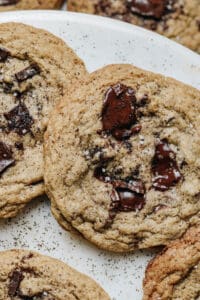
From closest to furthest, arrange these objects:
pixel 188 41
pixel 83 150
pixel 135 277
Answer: pixel 83 150
pixel 135 277
pixel 188 41

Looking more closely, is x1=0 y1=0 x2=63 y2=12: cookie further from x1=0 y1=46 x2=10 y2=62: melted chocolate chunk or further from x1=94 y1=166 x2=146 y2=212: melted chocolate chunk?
x1=94 y1=166 x2=146 y2=212: melted chocolate chunk

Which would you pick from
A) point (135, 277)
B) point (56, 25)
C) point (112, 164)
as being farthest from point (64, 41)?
point (135, 277)

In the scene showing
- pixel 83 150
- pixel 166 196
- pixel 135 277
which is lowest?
pixel 135 277

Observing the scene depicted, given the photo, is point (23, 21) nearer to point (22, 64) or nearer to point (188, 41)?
point (22, 64)

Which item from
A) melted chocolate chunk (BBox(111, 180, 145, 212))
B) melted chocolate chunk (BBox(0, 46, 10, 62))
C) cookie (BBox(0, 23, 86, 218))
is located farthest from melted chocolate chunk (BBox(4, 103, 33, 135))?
melted chocolate chunk (BBox(111, 180, 145, 212))

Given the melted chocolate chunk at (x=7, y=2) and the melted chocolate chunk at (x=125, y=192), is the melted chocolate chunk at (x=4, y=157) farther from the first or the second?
the melted chocolate chunk at (x=7, y=2)

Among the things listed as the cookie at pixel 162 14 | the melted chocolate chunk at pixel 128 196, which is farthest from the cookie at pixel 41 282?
the cookie at pixel 162 14

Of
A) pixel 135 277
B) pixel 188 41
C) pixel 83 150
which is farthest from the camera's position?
pixel 188 41
